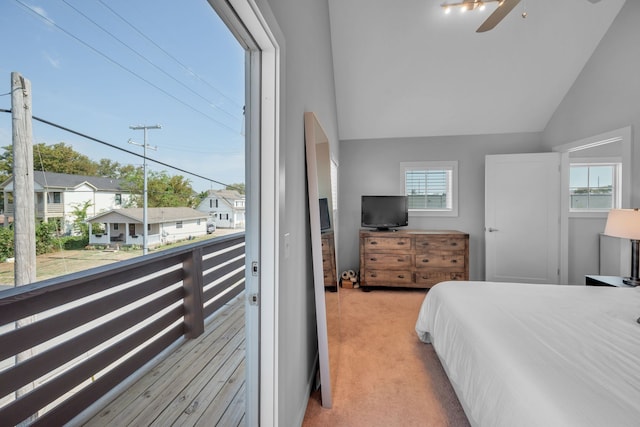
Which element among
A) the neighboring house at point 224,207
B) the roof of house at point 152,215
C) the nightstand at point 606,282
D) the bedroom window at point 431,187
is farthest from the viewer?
the bedroom window at point 431,187

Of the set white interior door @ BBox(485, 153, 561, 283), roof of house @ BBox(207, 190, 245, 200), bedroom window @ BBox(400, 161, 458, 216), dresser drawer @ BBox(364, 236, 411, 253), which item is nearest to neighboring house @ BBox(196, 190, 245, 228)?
roof of house @ BBox(207, 190, 245, 200)

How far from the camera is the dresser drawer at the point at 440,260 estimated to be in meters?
3.59

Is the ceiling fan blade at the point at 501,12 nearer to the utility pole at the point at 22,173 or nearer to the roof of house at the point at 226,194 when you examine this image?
the roof of house at the point at 226,194

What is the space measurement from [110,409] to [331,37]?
366cm

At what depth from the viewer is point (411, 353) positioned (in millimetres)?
2188

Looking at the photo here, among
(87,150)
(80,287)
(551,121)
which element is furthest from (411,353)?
(551,121)

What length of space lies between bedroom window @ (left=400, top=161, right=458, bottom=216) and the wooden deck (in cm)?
318

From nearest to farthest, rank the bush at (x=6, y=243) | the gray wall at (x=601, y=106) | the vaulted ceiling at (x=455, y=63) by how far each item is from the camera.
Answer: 1. the bush at (x=6, y=243)
2. the gray wall at (x=601, y=106)
3. the vaulted ceiling at (x=455, y=63)

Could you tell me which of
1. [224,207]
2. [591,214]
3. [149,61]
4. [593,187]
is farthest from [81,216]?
[593,187]

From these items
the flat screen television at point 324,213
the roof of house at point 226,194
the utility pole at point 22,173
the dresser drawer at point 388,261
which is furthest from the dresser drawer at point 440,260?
the utility pole at point 22,173

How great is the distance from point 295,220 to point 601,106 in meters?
3.69

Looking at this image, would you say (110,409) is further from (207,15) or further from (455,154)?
(455,154)

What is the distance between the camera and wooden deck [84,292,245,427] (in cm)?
146

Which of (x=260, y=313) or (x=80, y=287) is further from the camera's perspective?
(x=80, y=287)
